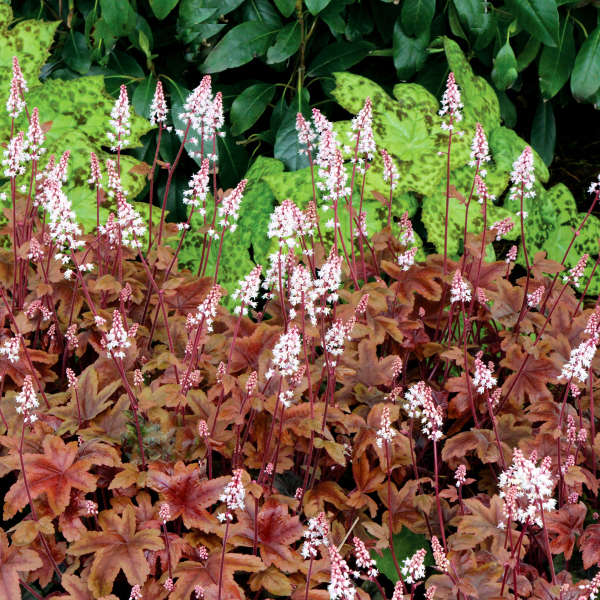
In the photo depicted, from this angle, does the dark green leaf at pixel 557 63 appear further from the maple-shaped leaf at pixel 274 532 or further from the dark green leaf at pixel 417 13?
the maple-shaped leaf at pixel 274 532

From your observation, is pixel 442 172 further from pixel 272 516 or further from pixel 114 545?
pixel 114 545

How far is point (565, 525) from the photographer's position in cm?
164

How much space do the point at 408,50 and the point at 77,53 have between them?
144 centimetres

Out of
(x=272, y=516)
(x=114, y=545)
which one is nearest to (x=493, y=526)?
(x=272, y=516)

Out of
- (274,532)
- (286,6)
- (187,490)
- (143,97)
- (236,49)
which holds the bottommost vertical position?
(274,532)

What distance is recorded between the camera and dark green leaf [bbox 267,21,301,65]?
297cm

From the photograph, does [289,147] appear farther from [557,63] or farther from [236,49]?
[557,63]

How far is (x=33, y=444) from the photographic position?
5.35 feet

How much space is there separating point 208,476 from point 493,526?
2.18 feet

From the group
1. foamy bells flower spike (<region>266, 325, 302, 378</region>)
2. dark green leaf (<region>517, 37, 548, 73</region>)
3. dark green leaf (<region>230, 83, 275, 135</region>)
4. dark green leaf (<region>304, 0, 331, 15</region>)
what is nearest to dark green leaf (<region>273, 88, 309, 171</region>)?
dark green leaf (<region>230, 83, 275, 135</region>)

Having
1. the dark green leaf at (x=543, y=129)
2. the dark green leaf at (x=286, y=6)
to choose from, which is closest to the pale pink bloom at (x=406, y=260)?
the dark green leaf at (x=286, y=6)

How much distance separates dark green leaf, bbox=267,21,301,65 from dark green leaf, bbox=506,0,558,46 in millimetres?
851

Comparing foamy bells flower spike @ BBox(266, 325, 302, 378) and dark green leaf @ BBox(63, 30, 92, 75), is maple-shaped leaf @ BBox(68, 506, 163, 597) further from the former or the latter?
dark green leaf @ BBox(63, 30, 92, 75)

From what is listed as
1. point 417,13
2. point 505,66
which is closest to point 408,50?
point 417,13
